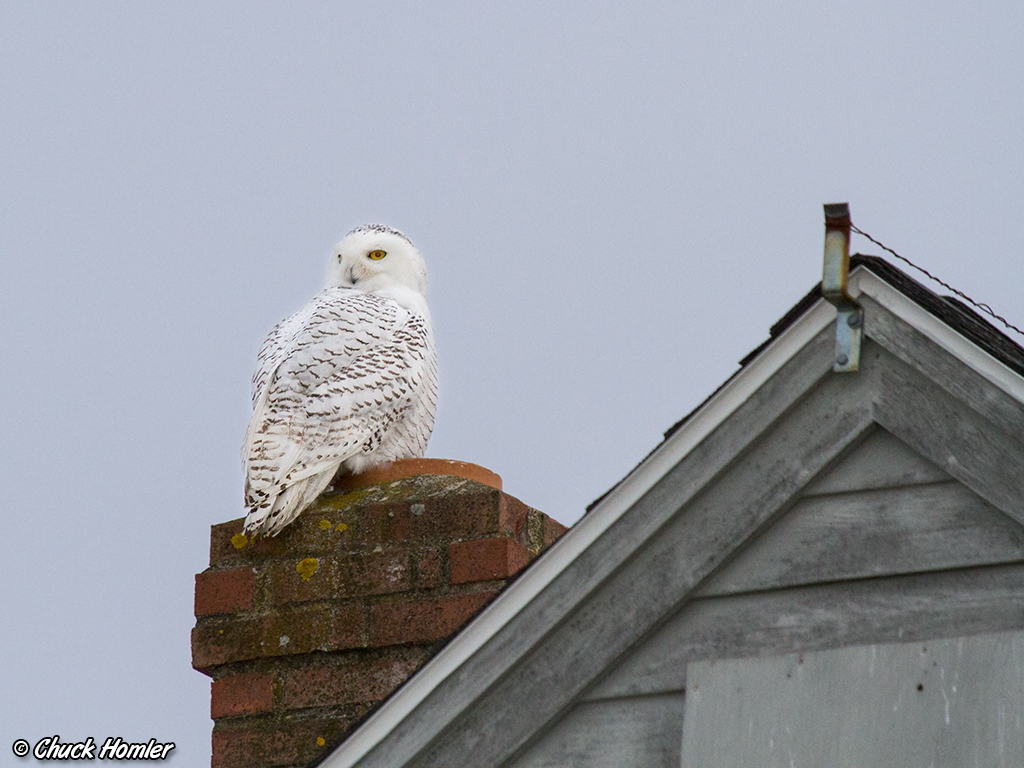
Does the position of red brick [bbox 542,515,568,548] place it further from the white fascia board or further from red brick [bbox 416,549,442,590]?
the white fascia board

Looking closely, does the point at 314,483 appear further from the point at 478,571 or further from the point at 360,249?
the point at 360,249

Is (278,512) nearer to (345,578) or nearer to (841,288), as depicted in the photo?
(345,578)

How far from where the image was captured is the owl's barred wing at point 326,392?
5.14 meters

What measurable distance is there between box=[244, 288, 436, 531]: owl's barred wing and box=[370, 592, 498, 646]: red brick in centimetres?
56

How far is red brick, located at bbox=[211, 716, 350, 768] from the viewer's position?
4.41m

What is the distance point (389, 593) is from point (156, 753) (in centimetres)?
145

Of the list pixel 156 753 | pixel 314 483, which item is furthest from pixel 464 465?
pixel 156 753

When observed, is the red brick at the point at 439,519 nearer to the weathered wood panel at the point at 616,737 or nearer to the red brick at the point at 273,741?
the red brick at the point at 273,741

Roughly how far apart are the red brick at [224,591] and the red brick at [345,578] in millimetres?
82

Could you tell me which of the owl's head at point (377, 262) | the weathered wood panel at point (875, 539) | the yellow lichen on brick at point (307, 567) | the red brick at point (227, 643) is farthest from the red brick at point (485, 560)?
the owl's head at point (377, 262)

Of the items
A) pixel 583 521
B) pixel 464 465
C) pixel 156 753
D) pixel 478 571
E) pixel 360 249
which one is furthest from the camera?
pixel 360 249

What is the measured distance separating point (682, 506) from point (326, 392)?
101 inches

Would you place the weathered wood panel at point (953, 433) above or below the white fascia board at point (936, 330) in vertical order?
below

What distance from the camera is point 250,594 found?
4.71 m
